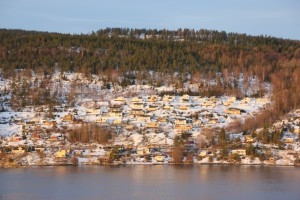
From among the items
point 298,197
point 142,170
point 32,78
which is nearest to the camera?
point 298,197

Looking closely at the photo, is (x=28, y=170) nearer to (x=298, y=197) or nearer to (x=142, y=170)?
(x=142, y=170)

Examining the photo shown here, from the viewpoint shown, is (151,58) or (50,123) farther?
(151,58)

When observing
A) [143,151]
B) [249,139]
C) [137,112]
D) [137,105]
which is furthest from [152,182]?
[137,105]

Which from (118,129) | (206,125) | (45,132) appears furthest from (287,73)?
(45,132)

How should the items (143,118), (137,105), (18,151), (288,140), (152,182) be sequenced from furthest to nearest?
(137,105) < (143,118) < (288,140) < (18,151) < (152,182)

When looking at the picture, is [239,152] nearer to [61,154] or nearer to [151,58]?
[61,154]
